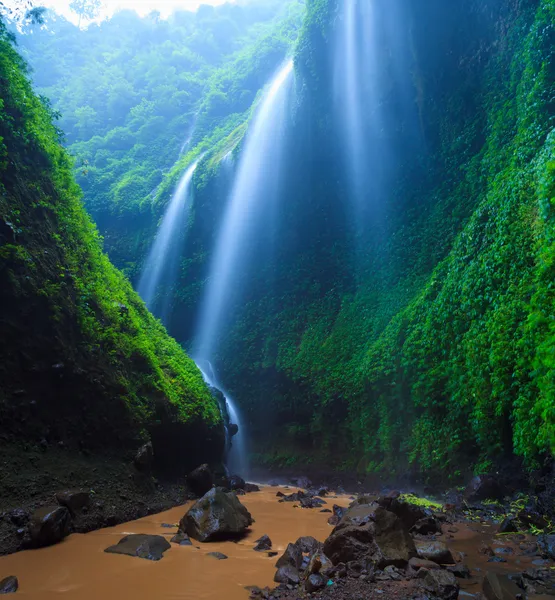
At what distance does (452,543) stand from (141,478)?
5.06m

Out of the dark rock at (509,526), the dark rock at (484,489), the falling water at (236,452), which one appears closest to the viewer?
the dark rock at (509,526)

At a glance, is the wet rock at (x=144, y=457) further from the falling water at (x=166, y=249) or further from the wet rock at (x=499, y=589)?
the falling water at (x=166, y=249)

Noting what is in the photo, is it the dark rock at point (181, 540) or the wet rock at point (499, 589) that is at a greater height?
the wet rock at point (499, 589)

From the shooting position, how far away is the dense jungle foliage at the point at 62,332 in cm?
671

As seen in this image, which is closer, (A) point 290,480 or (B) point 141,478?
(B) point 141,478

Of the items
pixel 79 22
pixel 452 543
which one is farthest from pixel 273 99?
pixel 79 22

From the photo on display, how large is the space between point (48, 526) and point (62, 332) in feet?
10.5

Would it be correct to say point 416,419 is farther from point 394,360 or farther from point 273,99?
point 273,99

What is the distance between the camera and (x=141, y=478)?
25.5 ft

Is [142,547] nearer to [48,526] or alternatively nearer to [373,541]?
[48,526]

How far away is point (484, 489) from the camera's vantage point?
7750 mm

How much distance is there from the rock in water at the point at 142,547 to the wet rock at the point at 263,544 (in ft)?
3.57

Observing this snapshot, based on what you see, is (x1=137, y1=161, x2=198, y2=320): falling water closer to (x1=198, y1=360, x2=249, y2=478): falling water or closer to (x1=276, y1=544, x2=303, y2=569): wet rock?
(x1=198, y1=360, x2=249, y2=478): falling water

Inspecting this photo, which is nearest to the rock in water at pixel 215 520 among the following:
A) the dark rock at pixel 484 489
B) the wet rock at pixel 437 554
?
the wet rock at pixel 437 554
